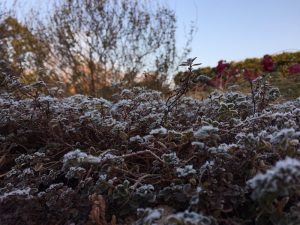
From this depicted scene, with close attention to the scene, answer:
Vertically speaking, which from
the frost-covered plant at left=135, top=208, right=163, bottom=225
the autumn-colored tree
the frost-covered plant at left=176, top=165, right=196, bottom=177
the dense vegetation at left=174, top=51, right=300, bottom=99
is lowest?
the frost-covered plant at left=135, top=208, right=163, bottom=225

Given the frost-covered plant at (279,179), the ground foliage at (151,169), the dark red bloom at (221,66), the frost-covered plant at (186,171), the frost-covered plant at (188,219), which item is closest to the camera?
the frost-covered plant at (279,179)

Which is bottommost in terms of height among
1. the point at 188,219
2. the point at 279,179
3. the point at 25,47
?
the point at 188,219

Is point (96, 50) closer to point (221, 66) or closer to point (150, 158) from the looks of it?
point (221, 66)

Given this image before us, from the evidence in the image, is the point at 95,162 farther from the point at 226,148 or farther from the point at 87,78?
the point at 87,78

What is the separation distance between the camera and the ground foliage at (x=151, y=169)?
1354 mm

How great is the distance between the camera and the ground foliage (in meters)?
1.35

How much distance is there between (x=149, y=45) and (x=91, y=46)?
4.13 feet

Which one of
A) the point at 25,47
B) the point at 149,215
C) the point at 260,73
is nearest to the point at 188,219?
the point at 149,215

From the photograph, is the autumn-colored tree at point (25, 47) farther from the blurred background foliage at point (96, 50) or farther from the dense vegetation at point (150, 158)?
the dense vegetation at point (150, 158)

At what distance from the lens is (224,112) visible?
88.0 inches

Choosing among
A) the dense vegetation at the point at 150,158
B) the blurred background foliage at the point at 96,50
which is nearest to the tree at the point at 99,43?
the blurred background foliage at the point at 96,50

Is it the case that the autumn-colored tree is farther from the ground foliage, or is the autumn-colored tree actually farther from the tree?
the ground foliage

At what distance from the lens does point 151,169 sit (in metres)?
1.90

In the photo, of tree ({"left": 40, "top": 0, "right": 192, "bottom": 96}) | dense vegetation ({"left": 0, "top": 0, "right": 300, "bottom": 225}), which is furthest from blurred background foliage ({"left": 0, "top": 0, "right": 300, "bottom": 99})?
dense vegetation ({"left": 0, "top": 0, "right": 300, "bottom": 225})
